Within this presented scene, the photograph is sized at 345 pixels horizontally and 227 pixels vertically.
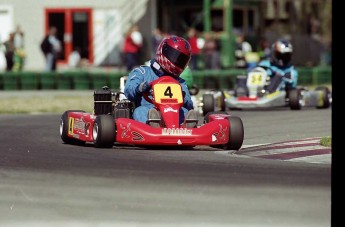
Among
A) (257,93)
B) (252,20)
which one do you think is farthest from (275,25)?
(257,93)

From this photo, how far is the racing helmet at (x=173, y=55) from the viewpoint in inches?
483

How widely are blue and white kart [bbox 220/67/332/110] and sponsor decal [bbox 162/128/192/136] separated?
25.5ft

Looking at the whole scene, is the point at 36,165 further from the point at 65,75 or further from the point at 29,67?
the point at 29,67

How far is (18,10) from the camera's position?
41188 mm

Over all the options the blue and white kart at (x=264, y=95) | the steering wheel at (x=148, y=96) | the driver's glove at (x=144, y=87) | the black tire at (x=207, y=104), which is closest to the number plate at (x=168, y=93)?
the driver's glove at (x=144, y=87)

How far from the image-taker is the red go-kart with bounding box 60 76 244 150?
38.1 feet

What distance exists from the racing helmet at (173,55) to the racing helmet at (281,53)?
24.9 ft

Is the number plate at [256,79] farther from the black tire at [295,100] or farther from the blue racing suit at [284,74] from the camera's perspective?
the black tire at [295,100]

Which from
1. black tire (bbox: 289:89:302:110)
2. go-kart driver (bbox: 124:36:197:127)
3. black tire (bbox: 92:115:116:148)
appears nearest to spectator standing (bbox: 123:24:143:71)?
black tire (bbox: 289:89:302:110)

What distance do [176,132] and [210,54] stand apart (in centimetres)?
2329

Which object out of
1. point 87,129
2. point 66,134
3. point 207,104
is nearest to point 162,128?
point 87,129

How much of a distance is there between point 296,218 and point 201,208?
70 centimetres

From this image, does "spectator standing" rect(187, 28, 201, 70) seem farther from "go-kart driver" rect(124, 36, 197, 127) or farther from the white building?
"go-kart driver" rect(124, 36, 197, 127)

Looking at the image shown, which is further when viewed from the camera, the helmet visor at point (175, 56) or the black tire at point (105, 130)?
the helmet visor at point (175, 56)
